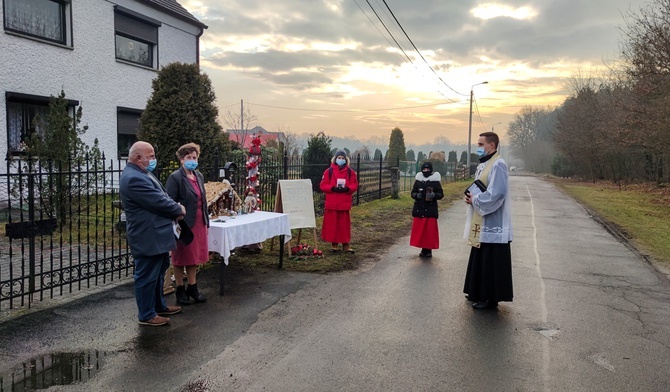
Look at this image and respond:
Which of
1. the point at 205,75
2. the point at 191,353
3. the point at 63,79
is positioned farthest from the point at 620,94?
the point at 191,353

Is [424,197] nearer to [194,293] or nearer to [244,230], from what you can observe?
[244,230]

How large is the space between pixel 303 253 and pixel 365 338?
149 inches

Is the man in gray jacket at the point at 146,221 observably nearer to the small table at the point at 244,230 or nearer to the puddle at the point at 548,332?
the small table at the point at 244,230

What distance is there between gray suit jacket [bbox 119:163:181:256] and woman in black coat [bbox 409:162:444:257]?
4.98 m

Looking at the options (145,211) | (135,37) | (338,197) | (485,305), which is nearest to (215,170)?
(338,197)

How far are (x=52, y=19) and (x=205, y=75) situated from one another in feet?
20.9

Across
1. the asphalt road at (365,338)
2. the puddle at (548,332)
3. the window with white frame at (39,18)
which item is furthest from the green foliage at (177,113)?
the puddle at (548,332)

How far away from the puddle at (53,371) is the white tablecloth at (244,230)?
1945 mm

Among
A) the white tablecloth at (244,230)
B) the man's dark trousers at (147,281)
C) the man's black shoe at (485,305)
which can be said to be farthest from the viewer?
the white tablecloth at (244,230)

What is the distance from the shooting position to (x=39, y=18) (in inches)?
529

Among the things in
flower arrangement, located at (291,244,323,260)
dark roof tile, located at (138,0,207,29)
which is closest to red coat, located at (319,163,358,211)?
flower arrangement, located at (291,244,323,260)

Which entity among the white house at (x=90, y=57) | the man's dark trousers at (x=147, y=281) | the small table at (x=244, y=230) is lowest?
the man's dark trousers at (x=147, y=281)

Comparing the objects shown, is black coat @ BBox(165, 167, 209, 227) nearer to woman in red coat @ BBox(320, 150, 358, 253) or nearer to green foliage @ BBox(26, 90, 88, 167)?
woman in red coat @ BBox(320, 150, 358, 253)

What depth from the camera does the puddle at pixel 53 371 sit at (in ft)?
11.9
